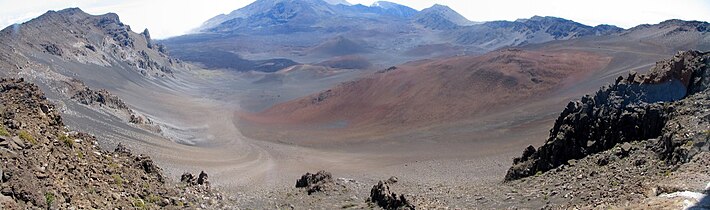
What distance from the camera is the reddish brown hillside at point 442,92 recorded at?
77000 mm

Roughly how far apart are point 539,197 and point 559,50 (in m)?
94.6

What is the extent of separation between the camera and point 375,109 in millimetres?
85750

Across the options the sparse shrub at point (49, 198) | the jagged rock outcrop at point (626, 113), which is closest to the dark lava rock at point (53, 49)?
the jagged rock outcrop at point (626, 113)

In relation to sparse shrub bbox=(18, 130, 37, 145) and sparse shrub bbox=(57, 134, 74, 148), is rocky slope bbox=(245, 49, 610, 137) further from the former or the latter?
sparse shrub bbox=(18, 130, 37, 145)

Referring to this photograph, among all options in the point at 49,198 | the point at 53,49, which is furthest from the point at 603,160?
the point at 53,49

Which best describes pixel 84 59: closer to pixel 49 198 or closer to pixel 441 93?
pixel 441 93

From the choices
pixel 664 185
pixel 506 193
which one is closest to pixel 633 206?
pixel 664 185

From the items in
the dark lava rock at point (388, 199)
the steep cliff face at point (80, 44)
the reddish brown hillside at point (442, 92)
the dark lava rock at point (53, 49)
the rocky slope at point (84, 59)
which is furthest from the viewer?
the dark lava rock at point (53, 49)

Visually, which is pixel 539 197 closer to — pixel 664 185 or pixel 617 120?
pixel 617 120

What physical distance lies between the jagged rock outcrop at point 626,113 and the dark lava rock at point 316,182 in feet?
31.9

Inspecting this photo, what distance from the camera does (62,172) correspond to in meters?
17.6

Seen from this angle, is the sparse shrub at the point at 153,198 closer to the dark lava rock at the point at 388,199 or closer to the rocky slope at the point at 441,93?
the dark lava rock at the point at 388,199

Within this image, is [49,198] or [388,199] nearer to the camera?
[49,198]

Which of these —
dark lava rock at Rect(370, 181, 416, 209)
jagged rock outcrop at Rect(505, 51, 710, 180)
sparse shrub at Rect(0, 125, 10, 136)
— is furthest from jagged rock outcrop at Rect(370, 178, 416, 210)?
sparse shrub at Rect(0, 125, 10, 136)
